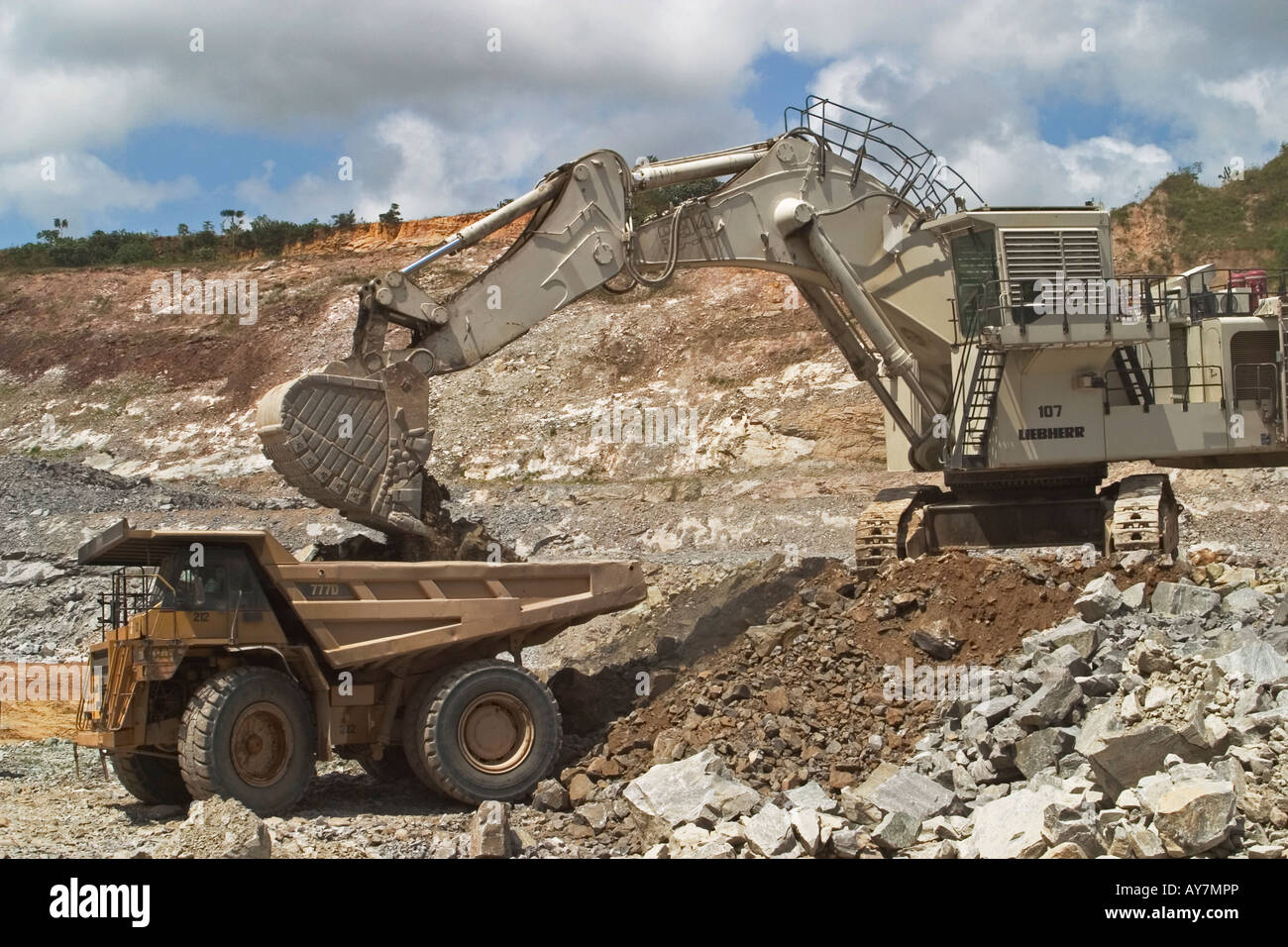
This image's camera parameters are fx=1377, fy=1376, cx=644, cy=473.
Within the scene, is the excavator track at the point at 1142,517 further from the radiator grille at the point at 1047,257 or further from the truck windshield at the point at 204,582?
the truck windshield at the point at 204,582

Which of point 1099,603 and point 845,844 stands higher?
point 1099,603

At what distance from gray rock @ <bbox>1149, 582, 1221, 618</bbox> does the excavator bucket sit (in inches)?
235

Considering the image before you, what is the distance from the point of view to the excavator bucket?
34.4 feet

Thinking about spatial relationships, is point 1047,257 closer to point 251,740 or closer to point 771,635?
point 771,635

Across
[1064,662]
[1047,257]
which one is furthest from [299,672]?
[1047,257]

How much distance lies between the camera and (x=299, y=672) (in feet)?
32.4

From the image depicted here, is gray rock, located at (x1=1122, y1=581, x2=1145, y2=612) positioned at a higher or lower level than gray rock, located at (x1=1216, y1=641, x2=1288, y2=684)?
higher

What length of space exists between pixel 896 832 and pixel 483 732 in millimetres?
3416

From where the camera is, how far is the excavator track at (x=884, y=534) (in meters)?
14.0

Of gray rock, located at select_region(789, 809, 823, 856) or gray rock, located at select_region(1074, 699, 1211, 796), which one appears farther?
gray rock, located at select_region(1074, 699, 1211, 796)

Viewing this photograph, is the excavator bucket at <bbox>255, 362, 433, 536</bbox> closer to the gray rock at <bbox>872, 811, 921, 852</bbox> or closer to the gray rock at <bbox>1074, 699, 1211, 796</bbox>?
the gray rock at <bbox>872, 811, 921, 852</bbox>

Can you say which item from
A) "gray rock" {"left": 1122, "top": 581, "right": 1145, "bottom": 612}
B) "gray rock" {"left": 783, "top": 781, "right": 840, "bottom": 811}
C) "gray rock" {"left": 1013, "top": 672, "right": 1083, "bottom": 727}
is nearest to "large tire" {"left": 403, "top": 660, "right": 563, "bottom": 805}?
"gray rock" {"left": 783, "top": 781, "right": 840, "bottom": 811}

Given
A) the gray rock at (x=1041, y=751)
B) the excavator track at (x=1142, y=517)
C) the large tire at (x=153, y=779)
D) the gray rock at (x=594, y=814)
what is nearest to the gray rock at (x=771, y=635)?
the gray rock at (x=594, y=814)
